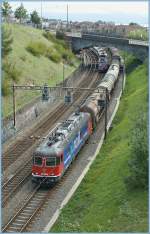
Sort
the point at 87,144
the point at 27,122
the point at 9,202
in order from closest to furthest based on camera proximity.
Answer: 1. the point at 9,202
2. the point at 87,144
3. the point at 27,122

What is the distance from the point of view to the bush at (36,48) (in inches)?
3248

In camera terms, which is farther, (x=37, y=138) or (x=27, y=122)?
(x=27, y=122)

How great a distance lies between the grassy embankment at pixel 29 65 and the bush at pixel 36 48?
0.56 meters

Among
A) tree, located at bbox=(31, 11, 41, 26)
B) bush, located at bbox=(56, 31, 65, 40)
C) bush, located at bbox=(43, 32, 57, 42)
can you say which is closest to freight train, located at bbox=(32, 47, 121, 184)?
bush, located at bbox=(43, 32, 57, 42)

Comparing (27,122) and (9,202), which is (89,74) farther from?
(9,202)

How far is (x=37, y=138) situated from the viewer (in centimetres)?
4619

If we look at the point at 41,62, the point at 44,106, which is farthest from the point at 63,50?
the point at 44,106

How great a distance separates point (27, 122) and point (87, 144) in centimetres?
1050

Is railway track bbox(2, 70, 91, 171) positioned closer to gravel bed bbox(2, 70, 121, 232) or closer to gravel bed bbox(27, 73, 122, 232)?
gravel bed bbox(2, 70, 121, 232)

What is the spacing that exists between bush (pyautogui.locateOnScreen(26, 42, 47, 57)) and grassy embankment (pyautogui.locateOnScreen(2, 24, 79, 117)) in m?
0.56

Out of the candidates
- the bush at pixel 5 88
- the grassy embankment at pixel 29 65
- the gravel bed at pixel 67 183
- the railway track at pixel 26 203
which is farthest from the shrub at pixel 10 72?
the railway track at pixel 26 203

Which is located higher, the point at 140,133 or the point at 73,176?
the point at 140,133

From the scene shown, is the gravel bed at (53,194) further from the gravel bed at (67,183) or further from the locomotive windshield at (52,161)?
the locomotive windshield at (52,161)

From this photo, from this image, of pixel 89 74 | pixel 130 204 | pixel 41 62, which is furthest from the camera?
pixel 89 74
